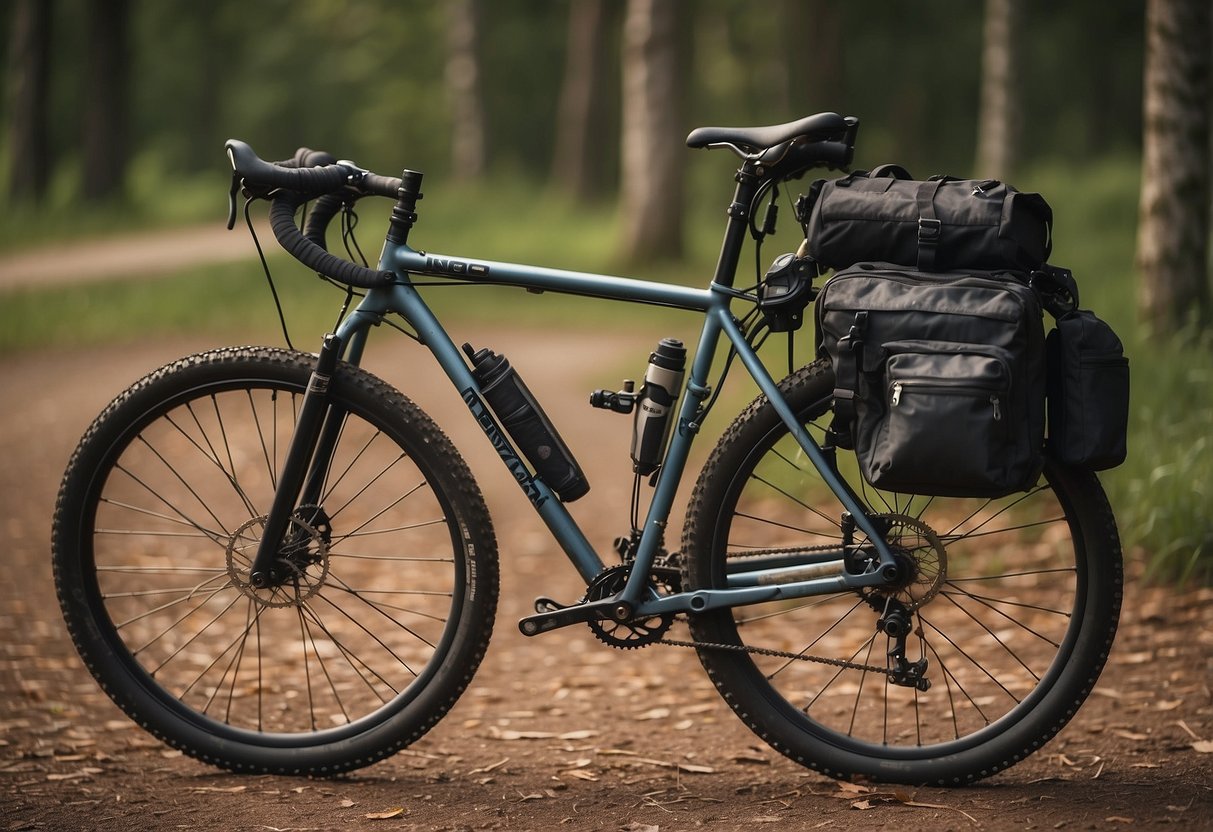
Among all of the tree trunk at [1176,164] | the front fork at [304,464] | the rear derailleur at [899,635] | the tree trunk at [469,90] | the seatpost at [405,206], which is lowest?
A: the rear derailleur at [899,635]

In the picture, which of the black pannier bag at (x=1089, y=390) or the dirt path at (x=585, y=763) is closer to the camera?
the black pannier bag at (x=1089, y=390)

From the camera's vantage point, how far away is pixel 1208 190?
21.4 feet

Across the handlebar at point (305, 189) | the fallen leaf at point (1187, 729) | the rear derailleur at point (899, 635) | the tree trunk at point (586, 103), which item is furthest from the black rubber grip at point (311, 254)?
the tree trunk at point (586, 103)

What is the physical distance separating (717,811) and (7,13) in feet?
87.4

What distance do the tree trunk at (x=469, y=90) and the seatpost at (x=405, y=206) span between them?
22445 mm

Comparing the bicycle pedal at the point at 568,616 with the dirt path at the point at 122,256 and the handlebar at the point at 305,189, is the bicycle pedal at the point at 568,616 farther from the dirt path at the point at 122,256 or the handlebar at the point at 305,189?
the dirt path at the point at 122,256

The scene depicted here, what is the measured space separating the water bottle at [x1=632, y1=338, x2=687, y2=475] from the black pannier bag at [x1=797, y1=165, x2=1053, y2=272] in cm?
41

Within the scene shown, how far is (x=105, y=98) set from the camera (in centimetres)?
1859

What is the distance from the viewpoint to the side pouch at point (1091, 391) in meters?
2.85

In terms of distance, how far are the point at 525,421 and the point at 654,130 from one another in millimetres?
10919

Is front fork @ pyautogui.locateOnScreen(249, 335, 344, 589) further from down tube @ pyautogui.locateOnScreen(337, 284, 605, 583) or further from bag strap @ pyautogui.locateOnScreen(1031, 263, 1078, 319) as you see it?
bag strap @ pyautogui.locateOnScreen(1031, 263, 1078, 319)

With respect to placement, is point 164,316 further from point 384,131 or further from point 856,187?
point 384,131

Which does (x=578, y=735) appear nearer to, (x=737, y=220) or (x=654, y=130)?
(x=737, y=220)

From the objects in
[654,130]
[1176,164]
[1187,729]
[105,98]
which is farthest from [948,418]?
[105,98]
